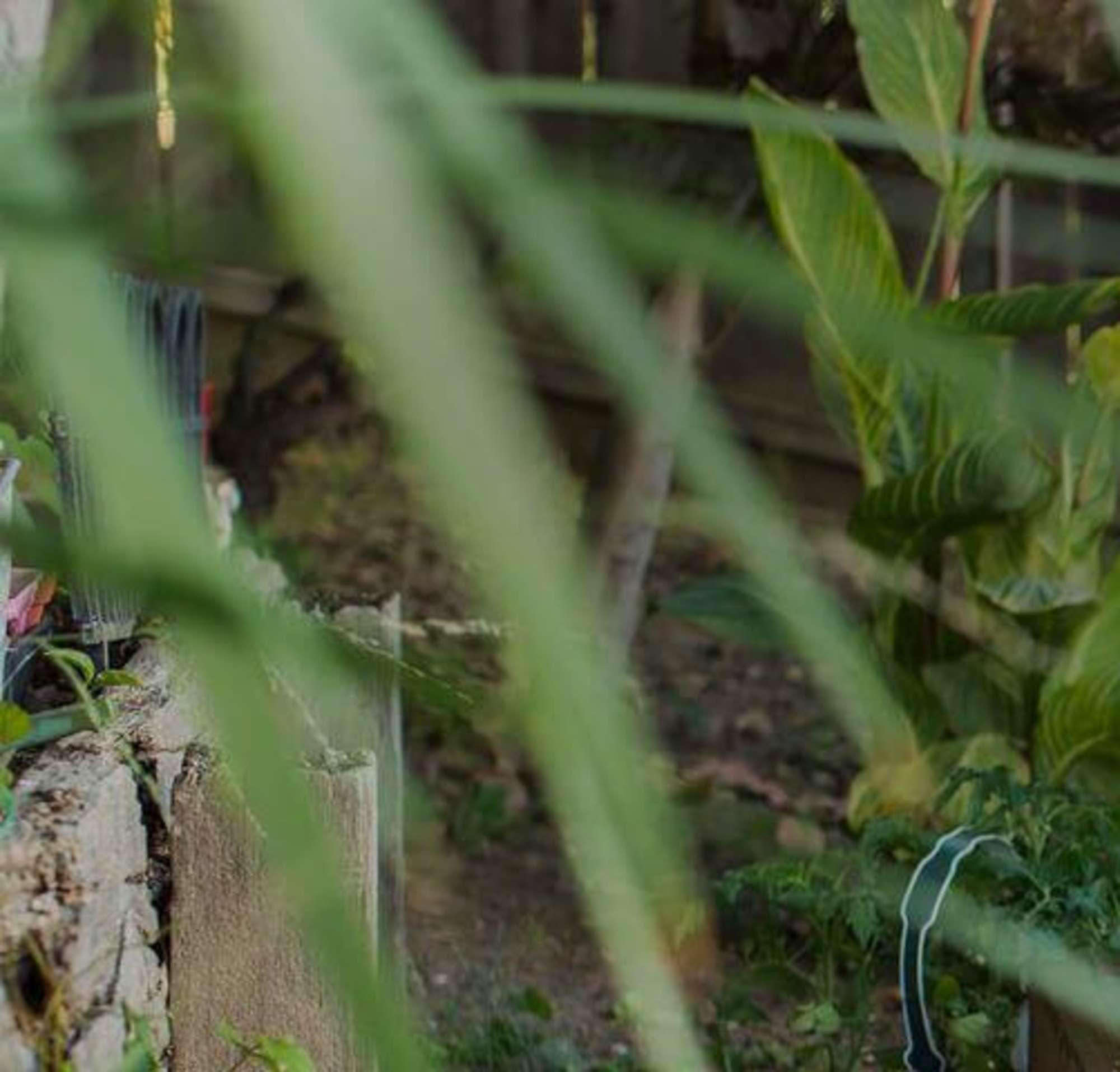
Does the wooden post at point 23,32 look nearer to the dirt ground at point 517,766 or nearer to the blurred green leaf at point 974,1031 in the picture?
the dirt ground at point 517,766

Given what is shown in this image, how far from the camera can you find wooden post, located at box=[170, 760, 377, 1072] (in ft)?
5.86

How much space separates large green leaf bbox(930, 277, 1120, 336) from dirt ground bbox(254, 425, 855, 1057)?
0.75 meters

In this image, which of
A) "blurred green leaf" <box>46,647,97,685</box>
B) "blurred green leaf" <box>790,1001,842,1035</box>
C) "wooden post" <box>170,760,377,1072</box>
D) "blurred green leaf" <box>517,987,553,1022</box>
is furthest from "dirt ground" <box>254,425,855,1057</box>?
"wooden post" <box>170,760,377,1072</box>

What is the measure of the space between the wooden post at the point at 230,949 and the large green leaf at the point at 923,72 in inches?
64.0

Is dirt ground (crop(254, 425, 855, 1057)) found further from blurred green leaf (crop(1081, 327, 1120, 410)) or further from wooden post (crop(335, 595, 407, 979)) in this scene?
blurred green leaf (crop(1081, 327, 1120, 410))

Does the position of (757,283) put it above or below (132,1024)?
above

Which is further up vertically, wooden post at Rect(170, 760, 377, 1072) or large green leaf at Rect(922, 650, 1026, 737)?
wooden post at Rect(170, 760, 377, 1072)

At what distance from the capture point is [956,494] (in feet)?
9.99

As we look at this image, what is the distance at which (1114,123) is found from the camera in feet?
11.5

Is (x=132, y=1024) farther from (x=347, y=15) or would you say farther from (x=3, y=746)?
(x=347, y=15)

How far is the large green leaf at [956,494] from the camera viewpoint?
3016mm

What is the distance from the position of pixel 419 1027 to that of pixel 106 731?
0.98 meters

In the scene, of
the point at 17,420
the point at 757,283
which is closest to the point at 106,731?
the point at 17,420

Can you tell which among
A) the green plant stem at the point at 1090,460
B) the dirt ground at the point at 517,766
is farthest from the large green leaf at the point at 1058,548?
the dirt ground at the point at 517,766
